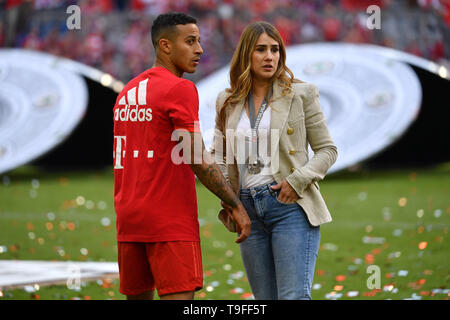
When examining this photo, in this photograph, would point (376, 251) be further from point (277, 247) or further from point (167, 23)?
point (167, 23)

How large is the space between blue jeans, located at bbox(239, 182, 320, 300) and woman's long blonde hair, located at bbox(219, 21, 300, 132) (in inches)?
18.6

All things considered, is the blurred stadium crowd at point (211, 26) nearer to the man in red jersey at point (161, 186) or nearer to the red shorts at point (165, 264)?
the man in red jersey at point (161, 186)

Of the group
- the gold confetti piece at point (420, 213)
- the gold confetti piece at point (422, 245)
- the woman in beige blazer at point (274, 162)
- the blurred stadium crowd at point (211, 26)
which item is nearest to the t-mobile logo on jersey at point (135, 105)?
the woman in beige blazer at point (274, 162)

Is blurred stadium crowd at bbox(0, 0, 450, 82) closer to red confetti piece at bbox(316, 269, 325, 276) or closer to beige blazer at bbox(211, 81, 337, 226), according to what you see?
red confetti piece at bbox(316, 269, 325, 276)

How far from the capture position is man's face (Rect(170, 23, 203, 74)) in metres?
3.20

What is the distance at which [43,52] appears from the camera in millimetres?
16469

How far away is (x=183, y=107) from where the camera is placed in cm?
300

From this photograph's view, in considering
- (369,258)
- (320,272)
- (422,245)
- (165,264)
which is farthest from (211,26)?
(165,264)

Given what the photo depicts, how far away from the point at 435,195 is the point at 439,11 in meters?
6.59

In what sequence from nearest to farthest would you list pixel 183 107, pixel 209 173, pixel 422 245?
pixel 183 107 → pixel 209 173 → pixel 422 245

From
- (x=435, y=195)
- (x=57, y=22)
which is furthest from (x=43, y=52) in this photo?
(x=435, y=195)

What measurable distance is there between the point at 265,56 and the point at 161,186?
829 millimetres

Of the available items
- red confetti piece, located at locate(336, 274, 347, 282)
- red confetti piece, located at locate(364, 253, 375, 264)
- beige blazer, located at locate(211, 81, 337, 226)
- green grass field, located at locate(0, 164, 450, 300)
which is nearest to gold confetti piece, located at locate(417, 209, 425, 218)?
green grass field, located at locate(0, 164, 450, 300)

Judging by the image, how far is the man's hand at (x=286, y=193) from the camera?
3164 mm
